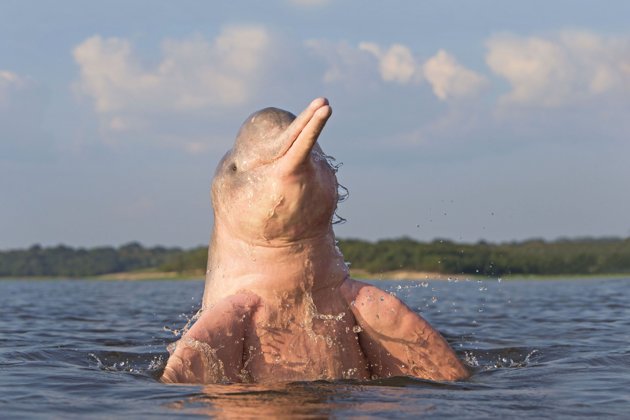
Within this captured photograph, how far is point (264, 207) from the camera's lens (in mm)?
6969

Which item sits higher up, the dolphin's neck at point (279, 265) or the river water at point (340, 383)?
the dolphin's neck at point (279, 265)

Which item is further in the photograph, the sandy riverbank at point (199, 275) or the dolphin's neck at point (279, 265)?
the sandy riverbank at point (199, 275)

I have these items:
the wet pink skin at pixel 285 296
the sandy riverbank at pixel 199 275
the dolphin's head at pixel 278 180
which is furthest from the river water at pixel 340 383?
the sandy riverbank at pixel 199 275

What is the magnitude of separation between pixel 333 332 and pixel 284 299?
488 millimetres

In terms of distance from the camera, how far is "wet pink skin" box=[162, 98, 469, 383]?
22.7ft

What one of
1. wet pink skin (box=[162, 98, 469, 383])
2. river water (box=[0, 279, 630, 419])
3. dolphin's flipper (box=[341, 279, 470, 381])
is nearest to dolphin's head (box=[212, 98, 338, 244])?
wet pink skin (box=[162, 98, 469, 383])

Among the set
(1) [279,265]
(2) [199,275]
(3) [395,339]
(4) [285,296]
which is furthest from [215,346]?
(2) [199,275]

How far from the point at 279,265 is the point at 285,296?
26 centimetres

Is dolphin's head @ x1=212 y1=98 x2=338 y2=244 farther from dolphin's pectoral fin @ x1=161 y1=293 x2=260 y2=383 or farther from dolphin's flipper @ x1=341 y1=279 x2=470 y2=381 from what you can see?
dolphin's flipper @ x1=341 y1=279 x2=470 y2=381

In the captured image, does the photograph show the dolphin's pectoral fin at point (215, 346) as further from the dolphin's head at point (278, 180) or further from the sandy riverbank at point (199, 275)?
the sandy riverbank at point (199, 275)

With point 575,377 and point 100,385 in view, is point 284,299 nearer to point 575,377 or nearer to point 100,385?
point 100,385

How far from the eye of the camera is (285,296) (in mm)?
7363

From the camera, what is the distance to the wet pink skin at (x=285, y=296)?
693cm

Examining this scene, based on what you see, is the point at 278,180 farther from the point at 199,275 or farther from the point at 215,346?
the point at 199,275
